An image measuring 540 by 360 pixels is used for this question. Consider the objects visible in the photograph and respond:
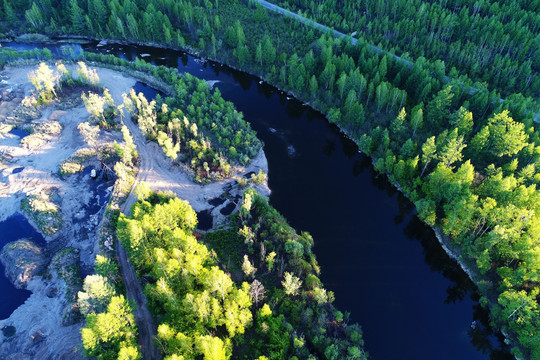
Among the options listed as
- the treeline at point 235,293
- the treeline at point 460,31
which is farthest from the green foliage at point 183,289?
the treeline at point 460,31

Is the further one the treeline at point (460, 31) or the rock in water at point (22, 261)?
the treeline at point (460, 31)

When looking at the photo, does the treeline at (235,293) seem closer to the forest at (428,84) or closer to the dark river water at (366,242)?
the dark river water at (366,242)

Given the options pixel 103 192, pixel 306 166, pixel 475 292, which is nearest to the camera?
pixel 475 292

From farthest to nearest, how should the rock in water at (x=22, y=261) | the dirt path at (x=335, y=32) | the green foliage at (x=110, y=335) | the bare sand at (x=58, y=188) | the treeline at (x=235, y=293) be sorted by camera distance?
1. the dirt path at (x=335, y=32)
2. the rock in water at (x=22, y=261)
3. the bare sand at (x=58, y=188)
4. the treeline at (x=235, y=293)
5. the green foliage at (x=110, y=335)

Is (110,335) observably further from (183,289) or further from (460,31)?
(460,31)

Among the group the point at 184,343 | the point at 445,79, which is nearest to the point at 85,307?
the point at 184,343

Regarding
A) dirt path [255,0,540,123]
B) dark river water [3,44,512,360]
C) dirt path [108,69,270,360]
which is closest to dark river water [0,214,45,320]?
dirt path [108,69,270,360]

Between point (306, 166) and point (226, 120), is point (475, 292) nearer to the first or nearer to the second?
point (306, 166)

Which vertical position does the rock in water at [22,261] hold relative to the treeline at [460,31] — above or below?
below
